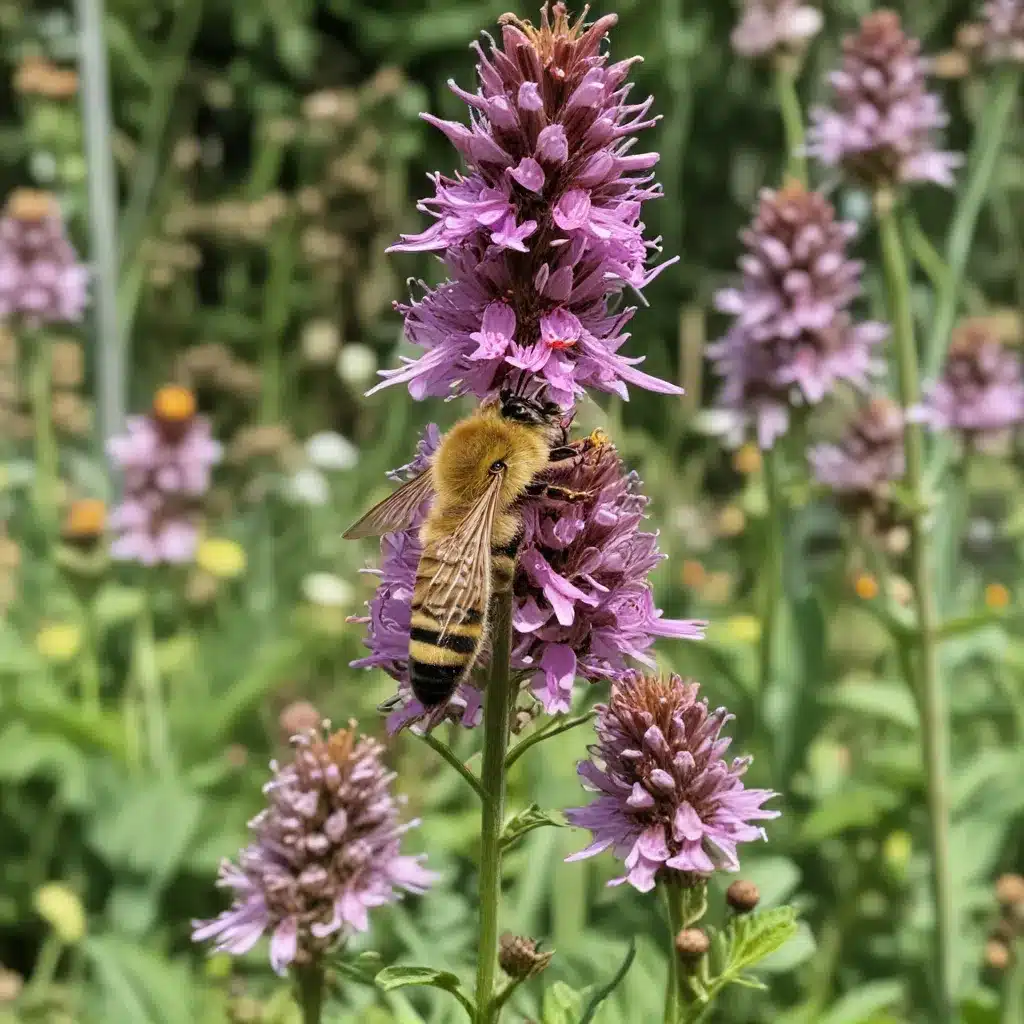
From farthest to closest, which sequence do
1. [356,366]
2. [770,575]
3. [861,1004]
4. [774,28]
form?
[356,366], [774,28], [770,575], [861,1004]

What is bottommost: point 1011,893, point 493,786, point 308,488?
point 1011,893

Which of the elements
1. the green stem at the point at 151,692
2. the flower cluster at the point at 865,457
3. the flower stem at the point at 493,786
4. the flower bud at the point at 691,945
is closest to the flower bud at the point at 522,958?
the flower stem at the point at 493,786

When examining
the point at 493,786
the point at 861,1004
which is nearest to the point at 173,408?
the point at 861,1004

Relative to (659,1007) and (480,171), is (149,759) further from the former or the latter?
(480,171)

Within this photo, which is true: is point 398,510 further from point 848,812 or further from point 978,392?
point 978,392

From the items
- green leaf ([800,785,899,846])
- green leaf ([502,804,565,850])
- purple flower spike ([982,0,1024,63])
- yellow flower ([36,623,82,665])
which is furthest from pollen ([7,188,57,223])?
green leaf ([502,804,565,850])

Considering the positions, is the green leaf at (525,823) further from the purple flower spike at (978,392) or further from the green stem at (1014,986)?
the purple flower spike at (978,392)

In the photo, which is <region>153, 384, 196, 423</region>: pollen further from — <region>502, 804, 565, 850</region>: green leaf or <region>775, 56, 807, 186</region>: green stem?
<region>502, 804, 565, 850</region>: green leaf

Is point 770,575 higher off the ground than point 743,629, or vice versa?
point 770,575

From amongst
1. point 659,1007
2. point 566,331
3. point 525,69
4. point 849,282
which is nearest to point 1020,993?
point 659,1007
